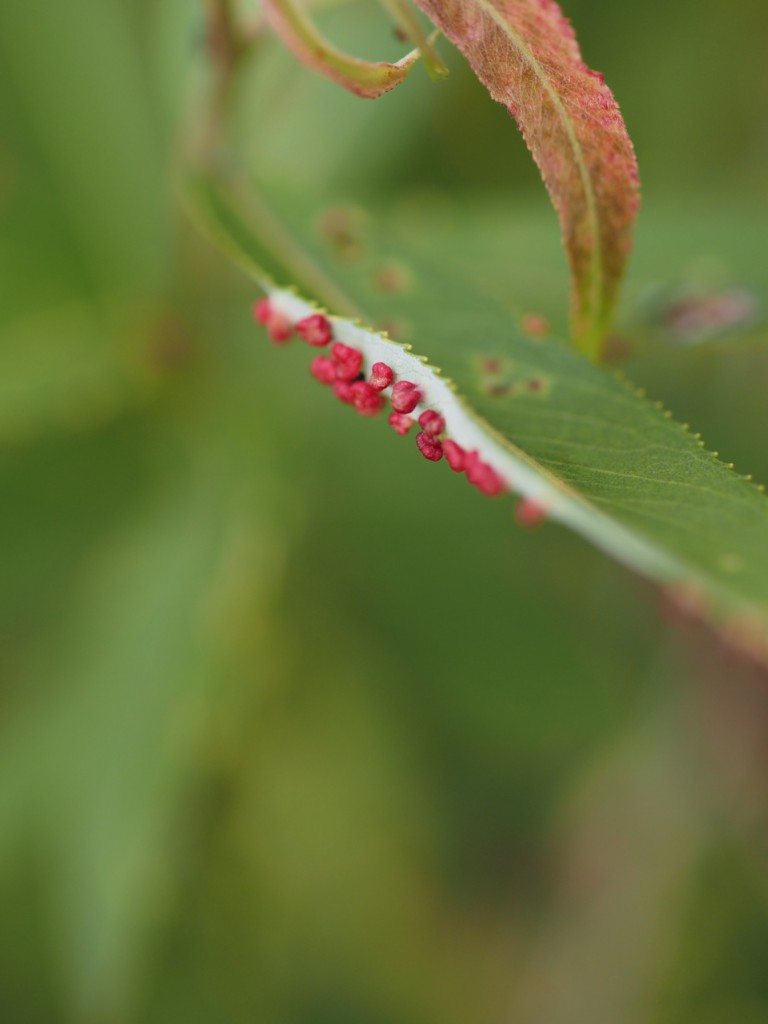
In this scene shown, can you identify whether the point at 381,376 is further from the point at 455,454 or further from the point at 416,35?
the point at 416,35

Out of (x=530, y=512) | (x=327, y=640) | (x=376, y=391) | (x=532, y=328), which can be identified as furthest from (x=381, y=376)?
(x=327, y=640)

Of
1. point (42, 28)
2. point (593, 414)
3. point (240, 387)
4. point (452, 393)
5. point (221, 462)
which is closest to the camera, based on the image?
point (452, 393)

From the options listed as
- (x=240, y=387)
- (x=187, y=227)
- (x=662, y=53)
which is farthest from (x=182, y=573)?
(x=662, y=53)

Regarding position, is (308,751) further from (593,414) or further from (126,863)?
(593,414)

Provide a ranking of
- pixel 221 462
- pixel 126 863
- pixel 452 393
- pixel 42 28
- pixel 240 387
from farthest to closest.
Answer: pixel 42 28
pixel 240 387
pixel 221 462
pixel 126 863
pixel 452 393

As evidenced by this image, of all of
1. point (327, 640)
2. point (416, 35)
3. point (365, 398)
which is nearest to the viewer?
point (416, 35)

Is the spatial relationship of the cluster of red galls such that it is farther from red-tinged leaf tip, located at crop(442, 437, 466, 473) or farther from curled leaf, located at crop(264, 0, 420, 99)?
curled leaf, located at crop(264, 0, 420, 99)

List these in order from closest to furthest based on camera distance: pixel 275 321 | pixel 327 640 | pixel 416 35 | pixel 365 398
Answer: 1. pixel 416 35
2. pixel 365 398
3. pixel 275 321
4. pixel 327 640

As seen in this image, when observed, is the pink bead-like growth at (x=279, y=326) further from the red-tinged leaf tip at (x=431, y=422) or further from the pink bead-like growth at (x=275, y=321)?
the red-tinged leaf tip at (x=431, y=422)
